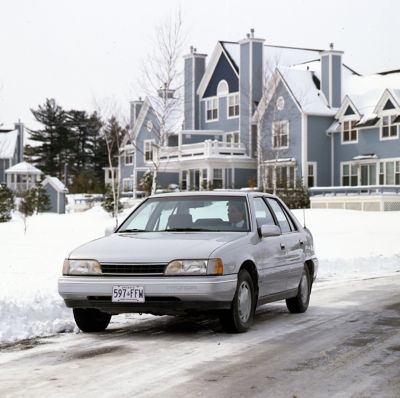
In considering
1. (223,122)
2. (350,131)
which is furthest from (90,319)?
(223,122)

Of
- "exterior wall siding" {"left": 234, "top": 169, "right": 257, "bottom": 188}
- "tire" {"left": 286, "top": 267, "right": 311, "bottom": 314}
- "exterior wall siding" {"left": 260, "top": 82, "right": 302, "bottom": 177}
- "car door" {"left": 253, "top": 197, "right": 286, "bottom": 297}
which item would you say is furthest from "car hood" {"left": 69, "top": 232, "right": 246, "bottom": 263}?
"exterior wall siding" {"left": 234, "top": 169, "right": 257, "bottom": 188}

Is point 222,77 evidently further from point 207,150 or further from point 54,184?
point 54,184

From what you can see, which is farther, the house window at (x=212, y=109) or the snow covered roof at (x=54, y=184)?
the house window at (x=212, y=109)

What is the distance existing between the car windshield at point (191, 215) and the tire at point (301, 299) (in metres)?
1.65

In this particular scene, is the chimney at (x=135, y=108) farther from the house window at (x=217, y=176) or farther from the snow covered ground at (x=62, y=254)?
the snow covered ground at (x=62, y=254)

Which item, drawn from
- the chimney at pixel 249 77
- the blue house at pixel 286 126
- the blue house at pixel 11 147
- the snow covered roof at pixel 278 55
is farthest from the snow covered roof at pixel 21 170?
the chimney at pixel 249 77

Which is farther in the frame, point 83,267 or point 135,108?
point 135,108

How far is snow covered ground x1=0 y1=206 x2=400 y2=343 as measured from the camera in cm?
1046

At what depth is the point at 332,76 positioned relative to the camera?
53781 mm

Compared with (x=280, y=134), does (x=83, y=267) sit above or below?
below

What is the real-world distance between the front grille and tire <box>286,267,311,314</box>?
2913 mm

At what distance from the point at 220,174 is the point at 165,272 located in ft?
154

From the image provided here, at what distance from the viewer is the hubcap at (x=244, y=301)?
31.5 feet

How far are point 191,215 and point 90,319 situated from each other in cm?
171
